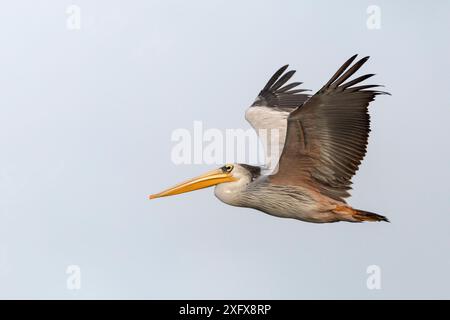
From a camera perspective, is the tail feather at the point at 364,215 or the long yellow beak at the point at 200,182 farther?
the long yellow beak at the point at 200,182

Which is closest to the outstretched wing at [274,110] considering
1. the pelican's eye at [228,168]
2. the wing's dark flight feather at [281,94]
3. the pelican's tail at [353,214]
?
the wing's dark flight feather at [281,94]

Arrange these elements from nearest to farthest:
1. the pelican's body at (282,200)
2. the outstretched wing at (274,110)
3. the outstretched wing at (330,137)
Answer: the outstretched wing at (330,137) → the pelican's body at (282,200) → the outstretched wing at (274,110)

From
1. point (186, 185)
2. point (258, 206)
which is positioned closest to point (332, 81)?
point (258, 206)

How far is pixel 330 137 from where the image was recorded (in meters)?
13.9

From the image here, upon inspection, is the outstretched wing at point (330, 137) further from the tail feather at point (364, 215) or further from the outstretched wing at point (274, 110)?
the outstretched wing at point (274, 110)

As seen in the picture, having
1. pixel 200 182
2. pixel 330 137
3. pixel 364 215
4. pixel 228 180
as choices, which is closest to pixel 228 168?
pixel 228 180

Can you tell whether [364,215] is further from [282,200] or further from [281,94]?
[281,94]

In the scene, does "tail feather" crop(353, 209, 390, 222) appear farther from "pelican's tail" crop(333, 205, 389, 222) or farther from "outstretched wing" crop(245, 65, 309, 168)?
"outstretched wing" crop(245, 65, 309, 168)

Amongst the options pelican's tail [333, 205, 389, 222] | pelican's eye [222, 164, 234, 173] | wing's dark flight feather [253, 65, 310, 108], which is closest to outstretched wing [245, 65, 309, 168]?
wing's dark flight feather [253, 65, 310, 108]

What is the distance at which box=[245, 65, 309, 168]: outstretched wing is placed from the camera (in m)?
16.0

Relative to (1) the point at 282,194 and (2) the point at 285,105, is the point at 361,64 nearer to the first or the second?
(1) the point at 282,194

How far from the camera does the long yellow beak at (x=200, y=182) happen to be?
14.9 m

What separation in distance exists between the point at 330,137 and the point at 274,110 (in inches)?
140

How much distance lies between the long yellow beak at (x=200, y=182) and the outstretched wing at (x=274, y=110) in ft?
3.08
